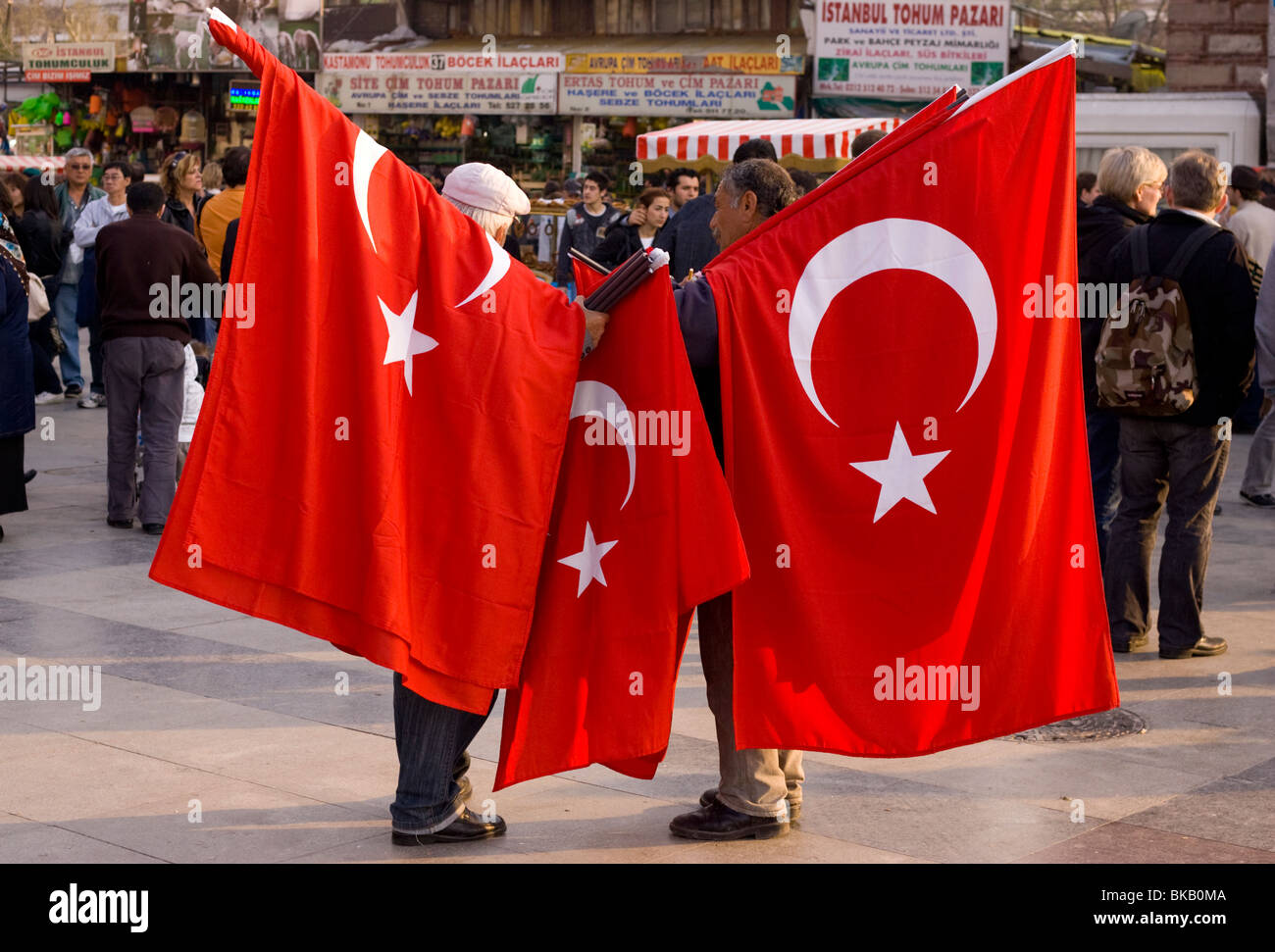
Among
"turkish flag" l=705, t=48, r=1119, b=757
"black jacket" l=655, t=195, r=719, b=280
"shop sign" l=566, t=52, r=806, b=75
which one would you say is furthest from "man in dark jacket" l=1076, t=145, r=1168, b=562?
"shop sign" l=566, t=52, r=806, b=75

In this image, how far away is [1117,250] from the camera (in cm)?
697

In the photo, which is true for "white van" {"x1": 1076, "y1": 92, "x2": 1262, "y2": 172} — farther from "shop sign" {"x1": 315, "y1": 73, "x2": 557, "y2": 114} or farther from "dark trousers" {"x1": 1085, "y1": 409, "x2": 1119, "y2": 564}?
"dark trousers" {"x1": 1085, "y1": 409, "x2": 1119, "y2": 564}

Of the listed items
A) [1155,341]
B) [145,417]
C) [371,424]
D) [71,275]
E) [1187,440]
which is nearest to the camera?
[371,424]

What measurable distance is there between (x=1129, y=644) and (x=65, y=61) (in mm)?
28729

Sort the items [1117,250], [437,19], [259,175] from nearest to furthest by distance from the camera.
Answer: [259,175] < [1117,250] < [437,19]

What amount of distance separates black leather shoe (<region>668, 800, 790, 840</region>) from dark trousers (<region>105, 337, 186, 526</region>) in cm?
564

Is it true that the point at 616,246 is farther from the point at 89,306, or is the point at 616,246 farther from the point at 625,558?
the point at 625,558

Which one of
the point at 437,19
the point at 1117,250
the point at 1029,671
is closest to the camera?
the point at 1029,671

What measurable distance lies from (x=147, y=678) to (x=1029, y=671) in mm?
3611

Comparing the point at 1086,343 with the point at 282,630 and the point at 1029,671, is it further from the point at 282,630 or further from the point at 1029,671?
the point at 282,630

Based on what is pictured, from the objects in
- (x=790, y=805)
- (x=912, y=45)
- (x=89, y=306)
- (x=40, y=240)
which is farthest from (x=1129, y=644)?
(x=912, y=45)

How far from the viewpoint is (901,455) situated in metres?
4.51

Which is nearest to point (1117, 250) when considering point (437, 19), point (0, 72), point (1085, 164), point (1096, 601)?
point (1096, 601)

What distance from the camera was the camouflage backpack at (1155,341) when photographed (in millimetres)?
6734
